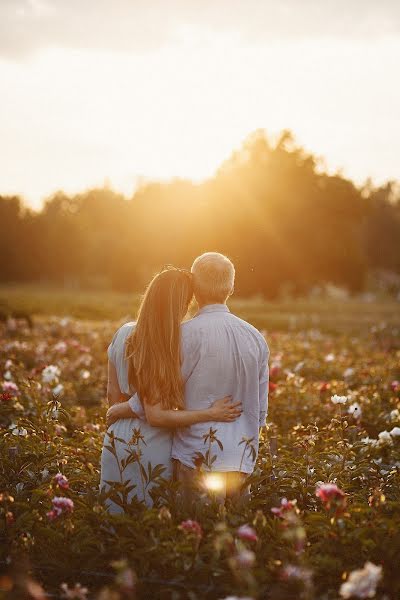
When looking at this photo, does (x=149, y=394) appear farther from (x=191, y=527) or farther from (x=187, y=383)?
(x=191, y=527)

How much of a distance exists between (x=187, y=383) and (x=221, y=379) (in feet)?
0.62

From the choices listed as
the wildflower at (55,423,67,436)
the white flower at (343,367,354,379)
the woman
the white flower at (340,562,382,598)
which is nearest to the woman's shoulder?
the woman

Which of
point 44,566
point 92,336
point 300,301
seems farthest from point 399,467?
point 300,301

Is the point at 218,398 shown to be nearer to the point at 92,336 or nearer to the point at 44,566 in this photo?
the point at 44,566

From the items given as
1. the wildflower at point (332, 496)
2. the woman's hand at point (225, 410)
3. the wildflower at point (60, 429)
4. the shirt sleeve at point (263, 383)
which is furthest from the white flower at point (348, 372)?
the wildflower at point (332, 496)

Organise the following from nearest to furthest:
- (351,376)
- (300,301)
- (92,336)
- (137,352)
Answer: (137,352) → (351,376) → (92,336) → (300,301)

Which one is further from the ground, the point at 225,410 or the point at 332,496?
the point at 225,410

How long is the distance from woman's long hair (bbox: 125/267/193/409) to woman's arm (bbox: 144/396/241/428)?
0.05 meters

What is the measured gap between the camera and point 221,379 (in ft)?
14.0

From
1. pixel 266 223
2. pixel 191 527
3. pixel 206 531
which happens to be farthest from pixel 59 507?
pixel 266 223

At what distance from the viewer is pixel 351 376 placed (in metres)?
9.55

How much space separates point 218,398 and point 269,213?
100ft

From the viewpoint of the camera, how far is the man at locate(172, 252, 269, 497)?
4203 millimetres

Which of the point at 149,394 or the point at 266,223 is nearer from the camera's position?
the point at 149,394
